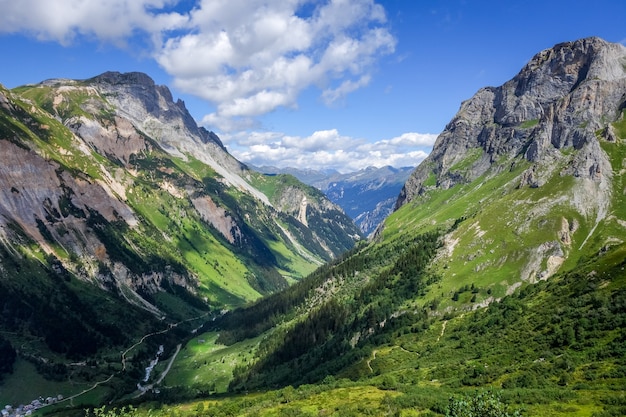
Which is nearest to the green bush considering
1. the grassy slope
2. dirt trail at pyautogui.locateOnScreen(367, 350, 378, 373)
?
the grassy slope

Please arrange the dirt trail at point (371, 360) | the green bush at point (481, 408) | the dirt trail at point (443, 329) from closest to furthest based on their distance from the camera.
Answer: the green bush at point (481, 408), the dirt trail at point (371, 360), the dirt trail at point (443, 329)

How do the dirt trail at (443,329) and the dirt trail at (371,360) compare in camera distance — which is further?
the dirt trail at (443,329)

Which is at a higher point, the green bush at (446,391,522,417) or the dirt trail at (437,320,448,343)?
the green bush at (446,391,522,417)

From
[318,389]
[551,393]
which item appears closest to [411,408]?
[551,393]

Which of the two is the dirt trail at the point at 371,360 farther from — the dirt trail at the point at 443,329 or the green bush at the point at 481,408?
the green bush at the point at 481,408

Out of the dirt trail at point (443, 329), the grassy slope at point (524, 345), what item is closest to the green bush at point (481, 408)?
the grassy slope at point (524, 345)

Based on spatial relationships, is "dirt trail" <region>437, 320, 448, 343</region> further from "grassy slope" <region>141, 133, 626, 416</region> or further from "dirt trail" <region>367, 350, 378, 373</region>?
"dirt trail" <region>367, 350, 378, 373</region>

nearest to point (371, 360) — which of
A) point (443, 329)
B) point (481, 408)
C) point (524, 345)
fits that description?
point (443, 329)

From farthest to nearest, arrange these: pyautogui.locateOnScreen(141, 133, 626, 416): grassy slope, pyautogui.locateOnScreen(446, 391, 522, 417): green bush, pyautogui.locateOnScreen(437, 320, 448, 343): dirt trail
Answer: pyautogui.locateOnScreen(437, 320, 448, 343): dirt trail → pyautogui.locateOnScreen(141, 133, 626, 416): grassy slope → pyautogui.locateOnScreen(446, 391, 522, 417): green bush

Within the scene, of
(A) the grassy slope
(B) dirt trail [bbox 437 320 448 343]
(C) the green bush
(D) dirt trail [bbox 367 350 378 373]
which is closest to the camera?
(C) the green bush

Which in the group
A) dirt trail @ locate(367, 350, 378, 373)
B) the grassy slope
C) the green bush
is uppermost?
the green bush

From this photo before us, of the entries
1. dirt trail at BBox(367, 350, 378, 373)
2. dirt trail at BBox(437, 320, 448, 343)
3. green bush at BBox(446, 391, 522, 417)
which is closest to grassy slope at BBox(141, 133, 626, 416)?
dirt trail at BBox(367, 350, 378, 373)

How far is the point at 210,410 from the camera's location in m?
125

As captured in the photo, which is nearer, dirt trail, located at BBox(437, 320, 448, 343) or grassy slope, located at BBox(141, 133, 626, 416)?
grassy slope, located at BBox(141, 133, 626, 416)
